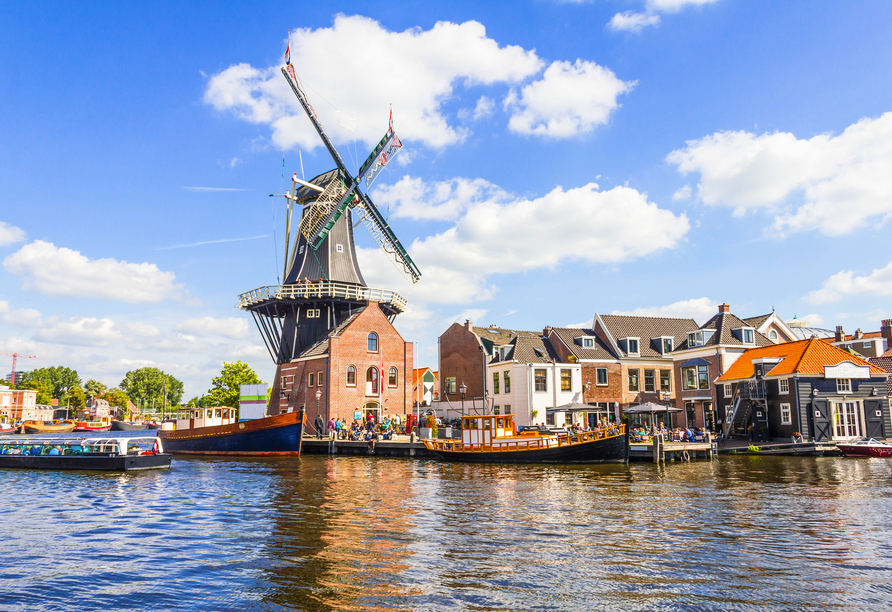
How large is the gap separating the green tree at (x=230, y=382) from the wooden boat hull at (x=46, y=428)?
4537cm

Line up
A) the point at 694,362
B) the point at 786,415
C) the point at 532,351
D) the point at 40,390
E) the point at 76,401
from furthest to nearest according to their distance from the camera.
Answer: the point at 76,401 → the point at 40,390 → the point at 532,351 → the point at 694,362 → the point at 786,415

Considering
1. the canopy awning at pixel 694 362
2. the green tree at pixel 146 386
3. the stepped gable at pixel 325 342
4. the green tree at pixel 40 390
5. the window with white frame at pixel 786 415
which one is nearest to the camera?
the window with white frame at pixel 786 415

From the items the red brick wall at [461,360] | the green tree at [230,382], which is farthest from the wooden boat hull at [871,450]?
the green tree at [230,382]

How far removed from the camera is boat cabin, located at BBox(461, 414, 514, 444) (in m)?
34.2

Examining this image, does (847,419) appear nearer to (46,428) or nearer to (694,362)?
(694,362)

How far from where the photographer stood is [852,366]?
131 ft

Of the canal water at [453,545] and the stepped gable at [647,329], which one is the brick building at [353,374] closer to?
the stepped gable at [647,329]

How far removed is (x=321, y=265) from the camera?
5294 cm

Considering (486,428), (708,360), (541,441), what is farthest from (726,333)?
(486,428)

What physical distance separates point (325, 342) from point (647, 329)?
27979 millimetres

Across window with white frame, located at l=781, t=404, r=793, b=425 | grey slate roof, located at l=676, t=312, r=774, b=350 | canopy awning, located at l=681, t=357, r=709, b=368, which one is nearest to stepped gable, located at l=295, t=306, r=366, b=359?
canopy awning, located at l=681, t=357, r=709, b=368

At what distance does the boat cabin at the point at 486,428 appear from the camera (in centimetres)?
3419

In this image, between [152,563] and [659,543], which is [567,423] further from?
[152,563]

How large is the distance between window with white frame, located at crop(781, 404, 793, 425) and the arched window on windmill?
28.8 metres
